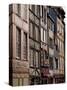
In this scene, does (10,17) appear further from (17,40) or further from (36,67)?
(36,67)


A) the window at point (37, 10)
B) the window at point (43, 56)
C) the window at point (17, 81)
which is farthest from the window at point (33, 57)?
the window at point (37, 10)

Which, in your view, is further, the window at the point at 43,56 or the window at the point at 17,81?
the window at the point at 43,56

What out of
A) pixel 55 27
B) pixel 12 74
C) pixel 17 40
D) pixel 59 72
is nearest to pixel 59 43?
pixel 55 27

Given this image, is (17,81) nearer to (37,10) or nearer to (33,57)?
(33,57)

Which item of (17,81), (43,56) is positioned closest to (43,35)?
(43,56)

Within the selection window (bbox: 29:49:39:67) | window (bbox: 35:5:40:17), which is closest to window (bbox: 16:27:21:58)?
window (bbox: 29:49:39:67)

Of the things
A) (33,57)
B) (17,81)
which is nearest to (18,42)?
(33,57)

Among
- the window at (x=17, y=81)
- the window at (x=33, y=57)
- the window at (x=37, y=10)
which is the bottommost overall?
the window at (x=17, y=81)

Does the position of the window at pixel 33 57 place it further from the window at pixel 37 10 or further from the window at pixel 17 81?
the window at pixel 37 10

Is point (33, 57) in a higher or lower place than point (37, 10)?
lower

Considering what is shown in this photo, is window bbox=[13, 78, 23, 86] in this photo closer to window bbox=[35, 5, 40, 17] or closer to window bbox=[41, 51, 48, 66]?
window bbox=[41, 51, 48, 66]

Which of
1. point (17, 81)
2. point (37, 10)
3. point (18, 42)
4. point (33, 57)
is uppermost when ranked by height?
point (37, 10)

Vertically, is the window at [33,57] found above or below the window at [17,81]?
above

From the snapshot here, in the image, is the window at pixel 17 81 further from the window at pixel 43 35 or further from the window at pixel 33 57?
the window at pixel 43 35
